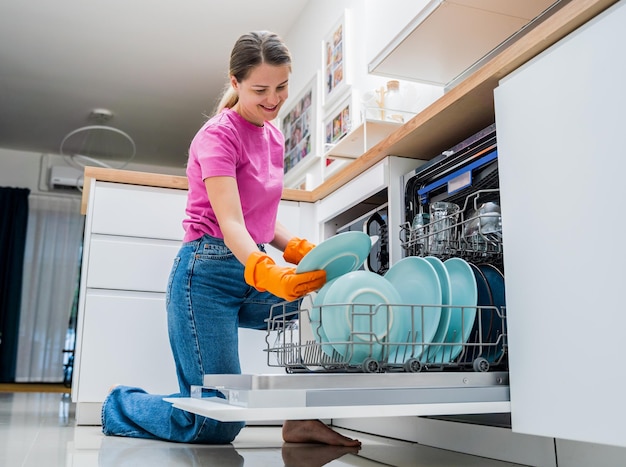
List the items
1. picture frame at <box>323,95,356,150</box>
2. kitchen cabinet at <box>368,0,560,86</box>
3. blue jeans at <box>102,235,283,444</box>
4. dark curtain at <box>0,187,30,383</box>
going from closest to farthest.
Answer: blue jeans at <box>102,235,283,444</box> → kitchen cabinet at <box>368,0,560,86</box> → picture frame at <box>323,95,356,150</box> → dark curtain at <box>0,187,30,383</box>

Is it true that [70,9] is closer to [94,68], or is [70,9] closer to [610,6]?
[94,68]

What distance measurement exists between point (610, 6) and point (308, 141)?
2508 millimetres

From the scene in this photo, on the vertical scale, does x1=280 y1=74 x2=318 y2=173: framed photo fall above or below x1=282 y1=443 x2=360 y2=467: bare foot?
above

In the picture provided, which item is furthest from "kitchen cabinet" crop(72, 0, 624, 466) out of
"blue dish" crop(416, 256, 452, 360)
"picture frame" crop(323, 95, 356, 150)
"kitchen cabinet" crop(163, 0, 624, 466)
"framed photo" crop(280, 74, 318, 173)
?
"framed photo" crop(280, 74, 318, 173)

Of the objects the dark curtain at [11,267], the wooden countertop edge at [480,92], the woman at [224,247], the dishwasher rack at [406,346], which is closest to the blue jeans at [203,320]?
the woman at [224,247]

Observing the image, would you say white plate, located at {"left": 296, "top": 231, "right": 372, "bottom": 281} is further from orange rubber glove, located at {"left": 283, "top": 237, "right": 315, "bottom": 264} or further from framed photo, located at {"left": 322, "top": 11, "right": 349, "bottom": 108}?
framed photo, located at {"left": 322, "top": 11, "right": 349, "bottom": 108}

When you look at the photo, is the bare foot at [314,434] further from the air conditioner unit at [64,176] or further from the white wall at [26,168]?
the white wall at [26,168]

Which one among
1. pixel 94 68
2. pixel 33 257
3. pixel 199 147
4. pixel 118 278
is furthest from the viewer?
pixel 33 257

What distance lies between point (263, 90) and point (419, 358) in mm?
767

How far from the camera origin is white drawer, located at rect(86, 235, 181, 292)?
2180 mm

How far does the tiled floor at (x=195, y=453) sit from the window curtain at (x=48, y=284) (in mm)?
4500

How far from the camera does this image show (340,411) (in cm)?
92

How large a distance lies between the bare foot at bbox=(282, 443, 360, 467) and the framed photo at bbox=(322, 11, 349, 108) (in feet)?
5.83

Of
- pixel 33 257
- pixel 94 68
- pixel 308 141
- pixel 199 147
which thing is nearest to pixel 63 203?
pixel 33 257
